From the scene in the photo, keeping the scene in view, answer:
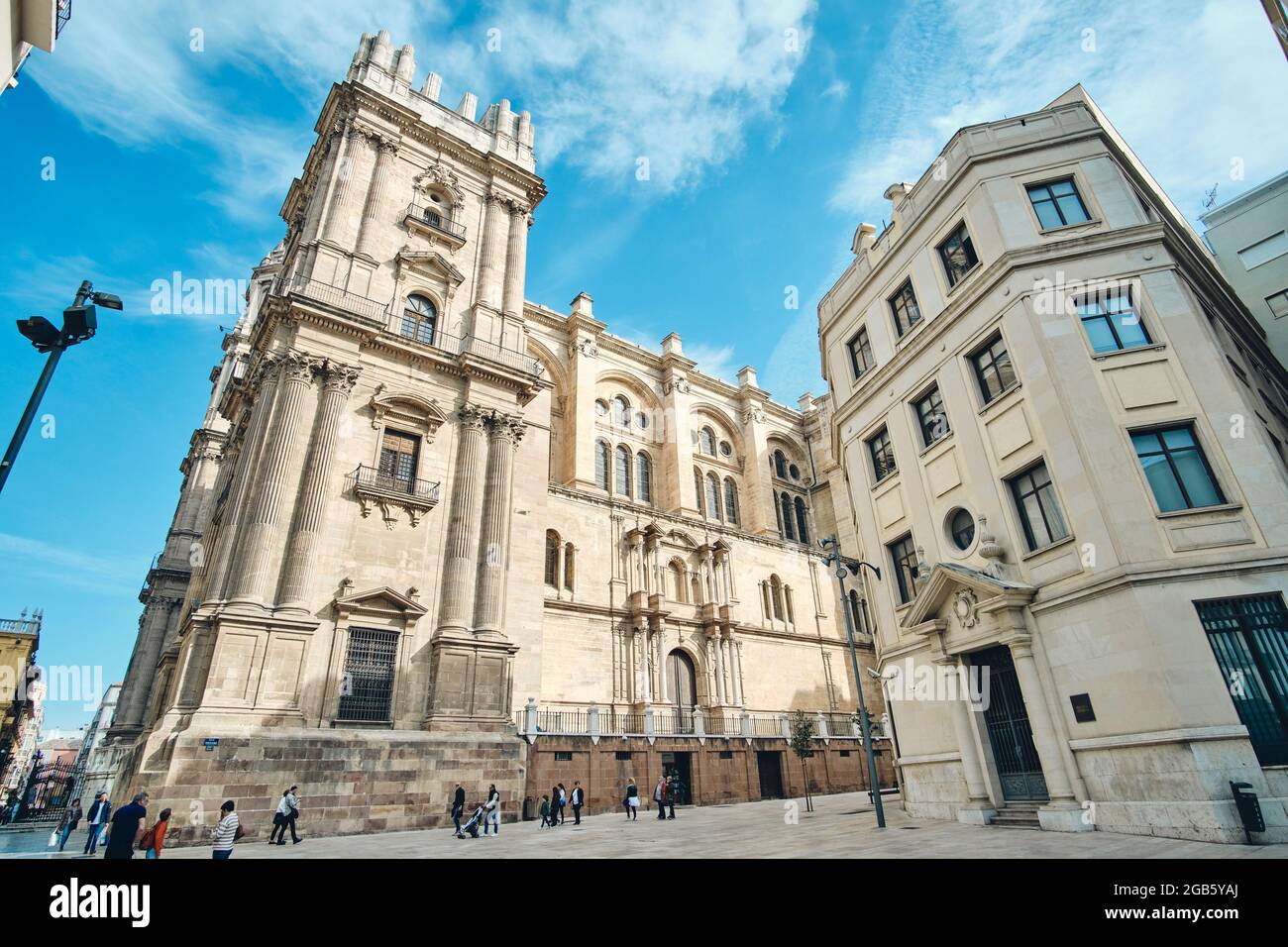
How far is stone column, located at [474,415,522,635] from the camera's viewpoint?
22.2 metres

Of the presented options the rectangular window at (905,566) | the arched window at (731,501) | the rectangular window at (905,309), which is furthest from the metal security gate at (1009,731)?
the arched window at (731,501)

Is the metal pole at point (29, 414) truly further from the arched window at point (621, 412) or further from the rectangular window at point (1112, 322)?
the arched window at point (621, 412)

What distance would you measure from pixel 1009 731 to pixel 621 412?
33.1 meters

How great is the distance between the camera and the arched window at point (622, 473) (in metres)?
41.3

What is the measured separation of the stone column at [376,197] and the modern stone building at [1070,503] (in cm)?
1985

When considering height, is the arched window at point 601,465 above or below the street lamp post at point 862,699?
above

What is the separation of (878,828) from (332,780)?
1421 cm

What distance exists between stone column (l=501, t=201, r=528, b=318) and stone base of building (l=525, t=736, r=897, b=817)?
60.6 ft

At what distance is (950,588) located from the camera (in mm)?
14953

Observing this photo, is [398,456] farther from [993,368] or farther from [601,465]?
[993,368]

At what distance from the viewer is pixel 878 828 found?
14.0m
